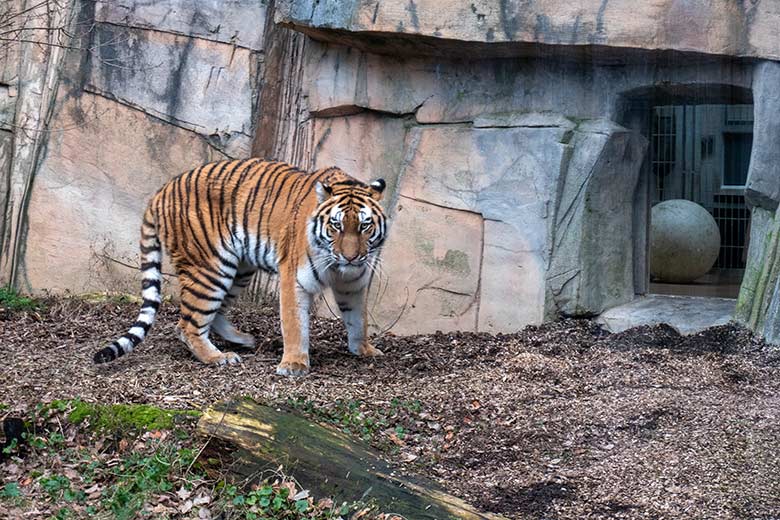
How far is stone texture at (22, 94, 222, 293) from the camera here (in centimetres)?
840

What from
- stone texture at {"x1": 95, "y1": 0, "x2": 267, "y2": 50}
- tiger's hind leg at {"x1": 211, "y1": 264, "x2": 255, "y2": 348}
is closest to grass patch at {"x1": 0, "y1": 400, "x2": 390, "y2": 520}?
tiger's hind leg at {"x1": 211, "y1": 264, "x2": 255, "y2": 348}

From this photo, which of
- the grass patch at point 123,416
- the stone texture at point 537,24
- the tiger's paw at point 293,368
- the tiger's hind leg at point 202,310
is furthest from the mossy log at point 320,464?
the stone texture at point 537,24

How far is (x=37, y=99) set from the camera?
8.60m

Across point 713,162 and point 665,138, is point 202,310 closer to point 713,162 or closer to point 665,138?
point 665,138

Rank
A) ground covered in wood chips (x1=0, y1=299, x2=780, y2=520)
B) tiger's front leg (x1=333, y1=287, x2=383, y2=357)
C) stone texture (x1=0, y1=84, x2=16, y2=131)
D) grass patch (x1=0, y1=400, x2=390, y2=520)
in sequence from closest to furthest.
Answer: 1. grass patch (x1=0, y1=400, x2=390, y2=520)
2. ground covered in wood chips (x1=0, y1=299, x2=780, y2=520)
3. tiger's front leg (x1=333, y1=287, x2=383, y2=357)
4. stone texture (x1=0, y1=84, x2=16, y2=131)

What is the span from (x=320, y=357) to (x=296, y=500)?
7.58 ft

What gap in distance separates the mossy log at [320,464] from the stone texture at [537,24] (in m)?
3.38

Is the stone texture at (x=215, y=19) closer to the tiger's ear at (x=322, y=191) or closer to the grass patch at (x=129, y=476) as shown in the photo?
the tiger's ear at (x=322, y=191)

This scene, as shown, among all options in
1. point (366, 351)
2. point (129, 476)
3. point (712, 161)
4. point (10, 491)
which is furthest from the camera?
point (712, 161)

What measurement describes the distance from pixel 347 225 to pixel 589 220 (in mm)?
1896

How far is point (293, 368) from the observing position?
6070 millimetres

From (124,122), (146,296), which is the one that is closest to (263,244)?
(146,296)

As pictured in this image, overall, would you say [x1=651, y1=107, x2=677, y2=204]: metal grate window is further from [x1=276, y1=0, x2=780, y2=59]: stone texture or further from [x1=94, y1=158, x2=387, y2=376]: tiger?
[x1=94, y1=158, x2=387, y2=376]: tiger

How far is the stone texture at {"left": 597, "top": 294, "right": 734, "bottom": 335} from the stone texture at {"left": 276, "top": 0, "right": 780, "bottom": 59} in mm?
1729
